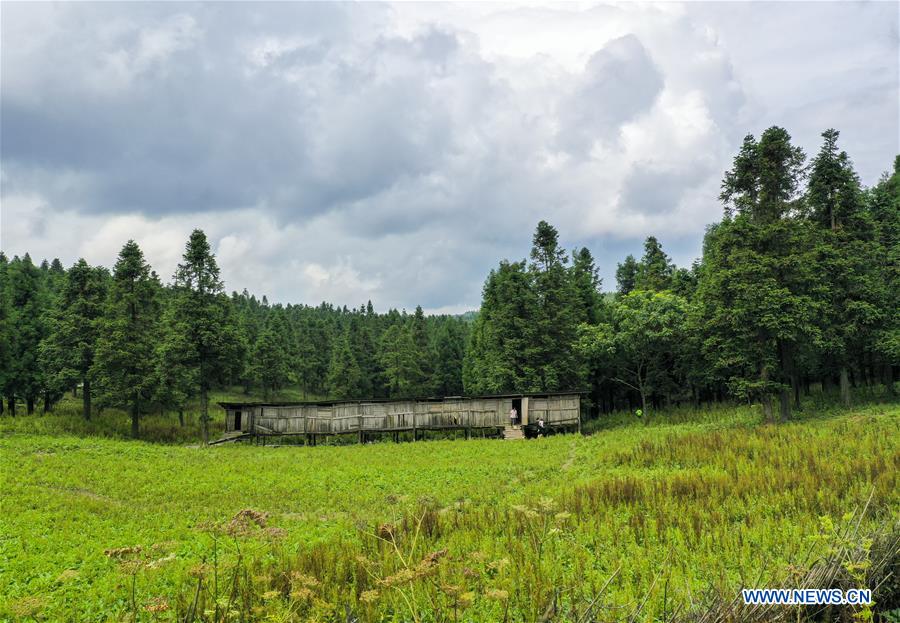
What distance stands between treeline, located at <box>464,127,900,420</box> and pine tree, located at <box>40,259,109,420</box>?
111ft

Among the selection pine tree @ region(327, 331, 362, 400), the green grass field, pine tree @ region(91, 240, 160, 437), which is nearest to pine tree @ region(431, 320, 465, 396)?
pine tree @ region(327, 331, 362, 400)

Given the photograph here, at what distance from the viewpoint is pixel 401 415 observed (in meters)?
38.2

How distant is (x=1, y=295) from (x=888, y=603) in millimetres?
55774

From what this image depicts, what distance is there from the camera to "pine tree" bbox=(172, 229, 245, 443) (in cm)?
3716

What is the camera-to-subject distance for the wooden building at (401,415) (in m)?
36.8

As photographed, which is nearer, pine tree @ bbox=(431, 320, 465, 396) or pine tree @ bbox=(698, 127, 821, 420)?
pine tree @ bbox=(698, 127, 821, 420)

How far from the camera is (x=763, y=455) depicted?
18234 millimetres

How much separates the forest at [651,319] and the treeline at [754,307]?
0.44 ft

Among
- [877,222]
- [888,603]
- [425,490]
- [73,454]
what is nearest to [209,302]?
[73,454]

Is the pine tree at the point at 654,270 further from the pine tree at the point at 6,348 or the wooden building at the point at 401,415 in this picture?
the pine tree at the point at 6,348

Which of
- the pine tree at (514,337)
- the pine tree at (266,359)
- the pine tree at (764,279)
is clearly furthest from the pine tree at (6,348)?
the pine tree at (764,279)

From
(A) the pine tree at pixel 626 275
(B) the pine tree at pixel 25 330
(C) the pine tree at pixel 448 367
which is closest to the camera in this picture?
(B) the pine tree at pixel 25 330

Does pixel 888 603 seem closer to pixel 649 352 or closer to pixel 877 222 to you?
pixel 649 352

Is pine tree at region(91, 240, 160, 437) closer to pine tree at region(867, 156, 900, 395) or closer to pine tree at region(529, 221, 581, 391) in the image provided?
pine tree at region(529, 221, 581, 391)
